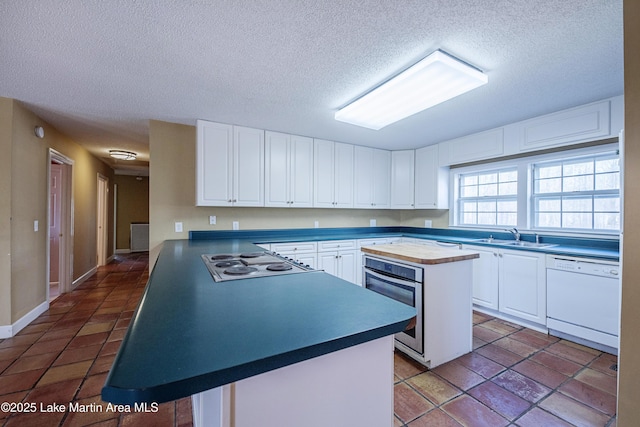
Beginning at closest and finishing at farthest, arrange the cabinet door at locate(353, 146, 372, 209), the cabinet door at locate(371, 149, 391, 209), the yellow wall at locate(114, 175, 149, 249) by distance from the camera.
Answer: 1. the cabinet door at locate(353, 146, 372, 209)
2. the cabinet door at locate(371, 149, 391, 209)
3. the yellow wall at locate(114, 175, 149, 249)

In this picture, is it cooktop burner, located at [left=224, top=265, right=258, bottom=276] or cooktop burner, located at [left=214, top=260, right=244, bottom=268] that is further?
cooktop burner, located at [left=214, top=260, right=244, bottom=268]

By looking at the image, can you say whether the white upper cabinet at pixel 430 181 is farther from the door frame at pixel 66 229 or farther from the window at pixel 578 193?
the door frame at pixel 66 229

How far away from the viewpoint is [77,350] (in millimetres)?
2336

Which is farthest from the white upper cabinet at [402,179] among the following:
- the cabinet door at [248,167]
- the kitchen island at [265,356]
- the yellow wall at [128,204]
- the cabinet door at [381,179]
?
the yellow wall at [128,204]

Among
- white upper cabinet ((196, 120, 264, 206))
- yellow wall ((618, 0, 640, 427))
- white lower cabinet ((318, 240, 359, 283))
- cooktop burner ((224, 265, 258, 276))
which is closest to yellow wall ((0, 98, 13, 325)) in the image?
white upper cabinet ((196, 120, 264, 206))

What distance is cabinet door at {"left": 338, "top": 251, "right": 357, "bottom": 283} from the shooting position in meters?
3.75

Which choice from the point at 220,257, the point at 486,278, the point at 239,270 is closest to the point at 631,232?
the point at 239,270

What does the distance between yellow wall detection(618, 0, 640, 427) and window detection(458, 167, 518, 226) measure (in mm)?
2556

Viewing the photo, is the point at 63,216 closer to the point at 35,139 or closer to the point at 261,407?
the point at 35,139

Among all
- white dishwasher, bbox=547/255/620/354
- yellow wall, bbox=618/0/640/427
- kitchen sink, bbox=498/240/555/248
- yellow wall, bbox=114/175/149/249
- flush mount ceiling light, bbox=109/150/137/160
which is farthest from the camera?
yellow wall, bbox=114/175/149/249

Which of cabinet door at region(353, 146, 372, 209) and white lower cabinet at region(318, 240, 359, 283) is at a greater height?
cabinet door at region(353, 146, 372, 209)

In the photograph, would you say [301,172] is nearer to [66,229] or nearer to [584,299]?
[584,299]

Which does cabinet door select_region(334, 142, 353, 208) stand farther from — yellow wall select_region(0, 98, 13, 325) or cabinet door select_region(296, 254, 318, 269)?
yellow wall select_region(0, 98, 13, 325)

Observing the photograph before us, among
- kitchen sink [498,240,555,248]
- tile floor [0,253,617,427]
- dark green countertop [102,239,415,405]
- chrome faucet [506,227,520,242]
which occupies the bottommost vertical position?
tile floor [0,253,617,427]
